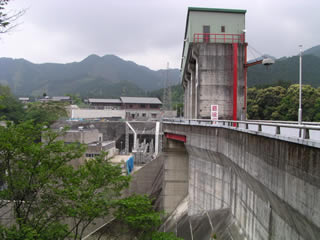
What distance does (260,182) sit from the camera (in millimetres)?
7711

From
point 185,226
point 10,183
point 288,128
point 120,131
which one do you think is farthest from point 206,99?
point 120,131

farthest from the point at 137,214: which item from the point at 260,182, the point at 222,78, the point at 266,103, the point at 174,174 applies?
the point at 266,103

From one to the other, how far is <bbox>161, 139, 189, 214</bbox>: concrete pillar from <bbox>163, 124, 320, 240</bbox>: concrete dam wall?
5.18m

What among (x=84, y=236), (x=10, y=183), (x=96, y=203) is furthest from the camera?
(x=84, y=236)

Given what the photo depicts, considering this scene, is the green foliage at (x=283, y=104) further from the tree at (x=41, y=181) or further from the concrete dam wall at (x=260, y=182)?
the tree at (x=41, y=181)

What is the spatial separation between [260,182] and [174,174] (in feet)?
48.5

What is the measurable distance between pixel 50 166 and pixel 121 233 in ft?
35.6

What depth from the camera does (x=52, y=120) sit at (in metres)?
57.2

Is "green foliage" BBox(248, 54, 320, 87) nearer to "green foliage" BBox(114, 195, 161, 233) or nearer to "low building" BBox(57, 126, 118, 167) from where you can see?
"low building" BBox(57, 126, 118, 167)

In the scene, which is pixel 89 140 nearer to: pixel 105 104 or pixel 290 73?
pixel 105 104

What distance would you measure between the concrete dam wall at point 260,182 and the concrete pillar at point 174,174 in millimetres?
5176

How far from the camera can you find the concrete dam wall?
505 cm

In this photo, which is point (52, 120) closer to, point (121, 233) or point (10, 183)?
point (121, 233)

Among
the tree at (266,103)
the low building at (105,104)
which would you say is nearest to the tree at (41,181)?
the tree at (266,103)
